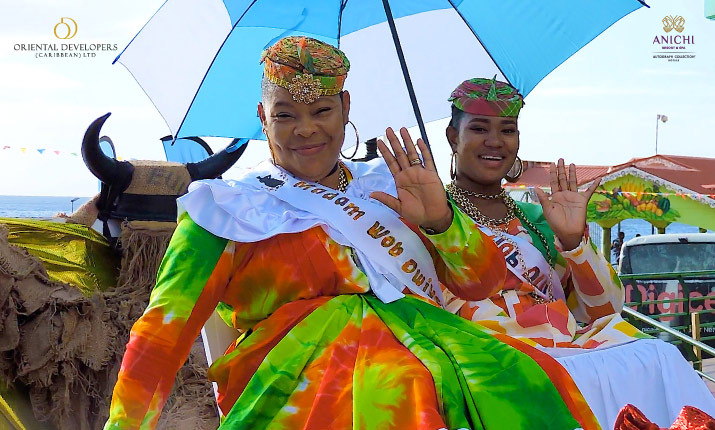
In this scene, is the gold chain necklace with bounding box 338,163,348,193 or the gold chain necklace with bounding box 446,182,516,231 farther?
the gold chain necklace with bounding box 446,182,516,231

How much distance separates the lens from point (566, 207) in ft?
10.1

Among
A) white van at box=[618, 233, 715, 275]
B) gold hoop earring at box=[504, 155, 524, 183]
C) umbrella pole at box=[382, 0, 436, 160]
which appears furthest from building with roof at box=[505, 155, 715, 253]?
gold hoop earring at box=[504, 155, 524, 183]

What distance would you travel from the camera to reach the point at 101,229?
202 inches

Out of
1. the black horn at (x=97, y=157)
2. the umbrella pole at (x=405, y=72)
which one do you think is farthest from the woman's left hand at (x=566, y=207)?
the black horn at (x=97, y=157)

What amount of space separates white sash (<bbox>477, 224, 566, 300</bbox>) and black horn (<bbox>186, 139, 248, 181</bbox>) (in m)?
2.31

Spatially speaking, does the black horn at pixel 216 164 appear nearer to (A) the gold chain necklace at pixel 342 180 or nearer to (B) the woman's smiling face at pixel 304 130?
(A) the gold chain necklace at pixel 342 180

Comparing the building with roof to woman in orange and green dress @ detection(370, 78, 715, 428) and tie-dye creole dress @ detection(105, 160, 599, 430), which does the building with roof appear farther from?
tie-dye creole dress @ detection(105, 160, 599, 430)

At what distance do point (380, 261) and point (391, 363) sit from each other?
18.1 inches

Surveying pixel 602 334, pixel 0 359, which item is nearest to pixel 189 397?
pixel 0 359

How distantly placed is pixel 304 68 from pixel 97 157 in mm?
2600

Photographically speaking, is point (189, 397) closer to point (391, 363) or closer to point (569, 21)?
point (391, 363)

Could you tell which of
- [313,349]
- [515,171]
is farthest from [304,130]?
[515,171]

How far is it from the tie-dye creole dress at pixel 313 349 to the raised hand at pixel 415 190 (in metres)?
0.18

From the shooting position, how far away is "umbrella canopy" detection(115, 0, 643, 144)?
12.2 ft
